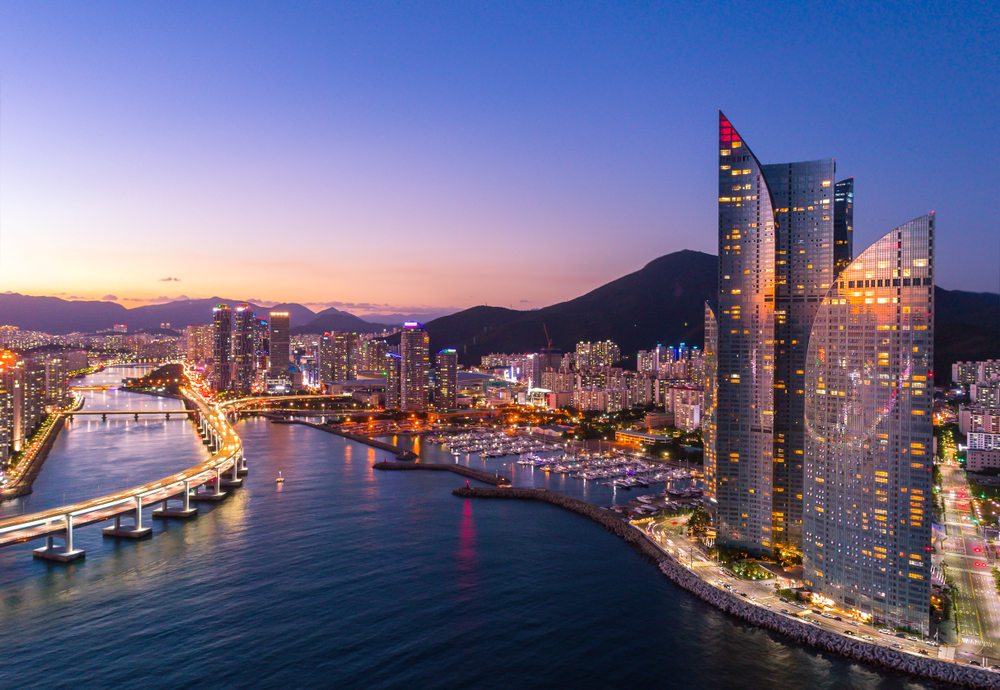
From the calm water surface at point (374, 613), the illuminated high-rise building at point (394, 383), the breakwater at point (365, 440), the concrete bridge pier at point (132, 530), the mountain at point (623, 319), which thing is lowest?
the breakwater at point (365, 440)

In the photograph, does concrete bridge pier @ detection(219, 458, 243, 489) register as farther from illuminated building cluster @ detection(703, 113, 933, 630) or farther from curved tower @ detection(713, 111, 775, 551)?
curved tower @ detection(713, 111, 775, 551)

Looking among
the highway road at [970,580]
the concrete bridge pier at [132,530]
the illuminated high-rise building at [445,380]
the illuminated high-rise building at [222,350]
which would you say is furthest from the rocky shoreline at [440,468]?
the illuminated high-rise building at [222,350]

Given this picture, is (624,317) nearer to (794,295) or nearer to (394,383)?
(394,383)

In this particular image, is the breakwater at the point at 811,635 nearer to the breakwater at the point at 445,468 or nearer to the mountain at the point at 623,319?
the breakwater at the point at 445,468

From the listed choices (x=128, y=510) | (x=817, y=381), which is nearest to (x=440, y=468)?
(x=128, y=510)

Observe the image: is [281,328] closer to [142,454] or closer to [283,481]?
[142,454]

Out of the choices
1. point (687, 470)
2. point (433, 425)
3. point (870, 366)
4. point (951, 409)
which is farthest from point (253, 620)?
point (951, 409)

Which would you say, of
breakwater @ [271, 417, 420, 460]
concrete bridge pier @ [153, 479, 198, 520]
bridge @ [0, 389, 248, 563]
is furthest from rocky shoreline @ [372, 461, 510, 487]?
concrete bridge pier @ [153, 479, 198, 520]
